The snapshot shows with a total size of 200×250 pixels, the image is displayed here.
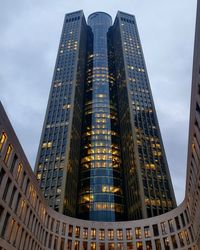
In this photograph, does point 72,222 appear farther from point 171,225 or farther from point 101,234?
point 171,225

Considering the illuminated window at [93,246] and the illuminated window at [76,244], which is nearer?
the illuminated window at [76,244]

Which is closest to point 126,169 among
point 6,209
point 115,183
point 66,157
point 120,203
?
point 115,183

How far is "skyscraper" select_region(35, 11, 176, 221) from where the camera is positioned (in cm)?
10862

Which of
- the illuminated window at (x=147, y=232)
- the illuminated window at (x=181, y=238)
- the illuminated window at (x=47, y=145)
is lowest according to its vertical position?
the illuminated window at (x=181, y=238)

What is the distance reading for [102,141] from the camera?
135500mm

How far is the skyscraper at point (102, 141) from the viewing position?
4277 inches

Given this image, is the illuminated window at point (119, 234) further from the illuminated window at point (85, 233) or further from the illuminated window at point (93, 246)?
the illuminated window at point (85, 233)

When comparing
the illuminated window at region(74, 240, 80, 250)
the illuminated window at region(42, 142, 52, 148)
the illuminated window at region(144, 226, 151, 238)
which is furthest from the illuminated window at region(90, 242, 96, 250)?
the illuminated window at region(42, 142, 52, 148)

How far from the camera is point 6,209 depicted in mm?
42562

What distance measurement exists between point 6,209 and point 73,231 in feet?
137

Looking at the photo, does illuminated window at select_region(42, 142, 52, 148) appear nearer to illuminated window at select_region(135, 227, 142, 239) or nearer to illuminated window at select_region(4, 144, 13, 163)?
illuminated window at select_region(135, 227, 142, 239)

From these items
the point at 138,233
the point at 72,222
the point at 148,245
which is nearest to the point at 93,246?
the point at 72,222

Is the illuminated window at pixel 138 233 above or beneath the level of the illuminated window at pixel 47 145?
beneath

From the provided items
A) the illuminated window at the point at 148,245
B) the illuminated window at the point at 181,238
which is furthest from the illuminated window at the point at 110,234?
the illuminated window at the point at 181,238
